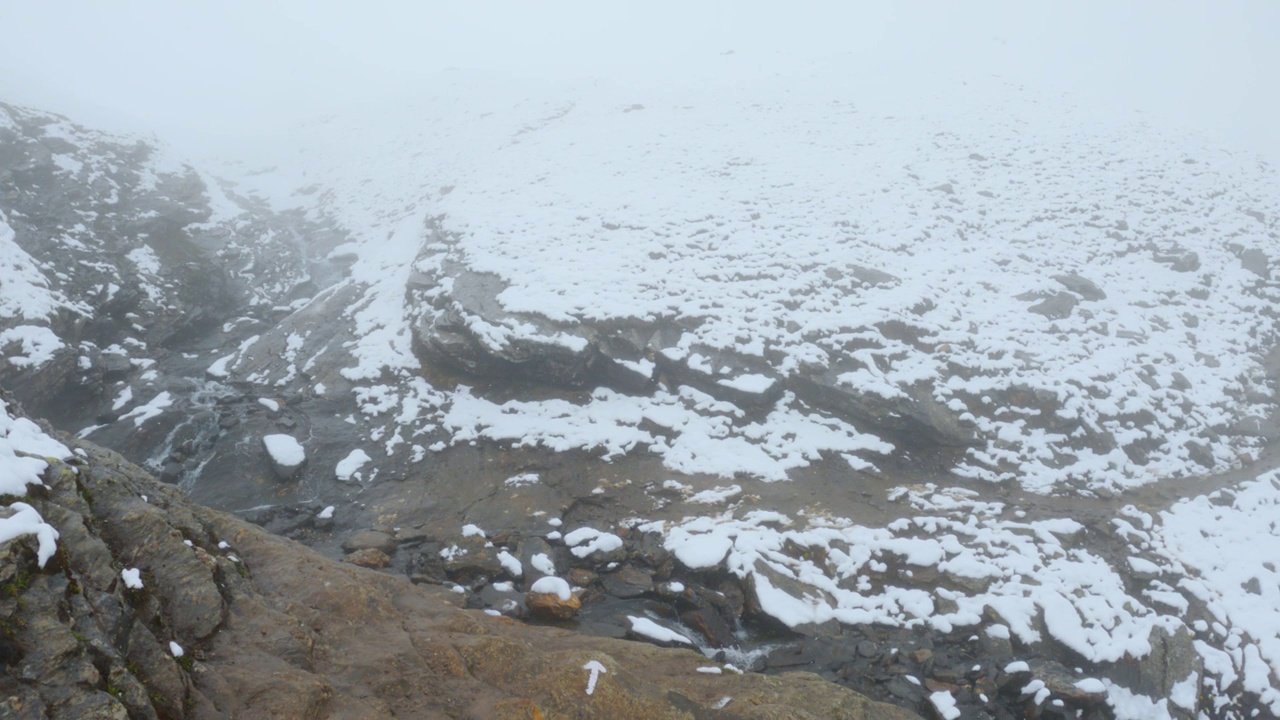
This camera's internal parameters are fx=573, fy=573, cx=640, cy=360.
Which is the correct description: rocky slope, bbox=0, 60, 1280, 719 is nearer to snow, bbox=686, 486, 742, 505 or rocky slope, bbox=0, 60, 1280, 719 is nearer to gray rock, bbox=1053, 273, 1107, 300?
snow, bbox=686, 486, 742, 505

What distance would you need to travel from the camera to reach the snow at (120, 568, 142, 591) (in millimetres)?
4831

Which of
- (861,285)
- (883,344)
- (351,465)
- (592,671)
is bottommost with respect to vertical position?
(351,465)

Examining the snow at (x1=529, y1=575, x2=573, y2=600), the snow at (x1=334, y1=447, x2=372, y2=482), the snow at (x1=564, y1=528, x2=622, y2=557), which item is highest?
the snow at (x1=529, y1=575, x2=573, y2=600)

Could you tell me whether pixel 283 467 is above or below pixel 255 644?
below

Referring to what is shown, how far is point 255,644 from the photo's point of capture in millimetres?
5258

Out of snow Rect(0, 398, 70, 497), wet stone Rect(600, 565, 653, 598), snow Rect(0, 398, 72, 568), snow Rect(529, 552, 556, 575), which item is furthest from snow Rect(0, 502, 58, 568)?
wet stone Rect(600, 565, 653, 598)

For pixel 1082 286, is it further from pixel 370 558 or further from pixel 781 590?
pixel 370 558

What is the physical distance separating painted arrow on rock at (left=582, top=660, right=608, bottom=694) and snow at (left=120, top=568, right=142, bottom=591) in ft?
13.2

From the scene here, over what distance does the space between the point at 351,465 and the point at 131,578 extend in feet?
22.6

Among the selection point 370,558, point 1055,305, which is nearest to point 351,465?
point 370,558

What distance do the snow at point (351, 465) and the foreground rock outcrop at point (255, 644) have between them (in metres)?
3.83

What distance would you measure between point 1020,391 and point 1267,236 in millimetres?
13541

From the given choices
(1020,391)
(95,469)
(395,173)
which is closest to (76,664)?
(95,469)

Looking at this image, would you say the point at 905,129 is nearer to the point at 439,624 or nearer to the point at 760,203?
the point at 760,203
